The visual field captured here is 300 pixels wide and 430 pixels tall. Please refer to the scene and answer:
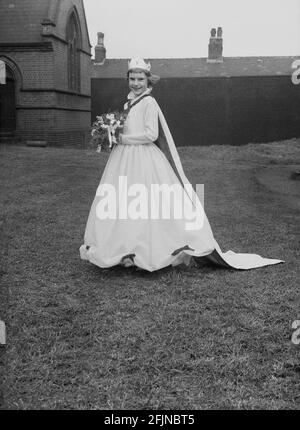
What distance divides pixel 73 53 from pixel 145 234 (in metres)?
18.0

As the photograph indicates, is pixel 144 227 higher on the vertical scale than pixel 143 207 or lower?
lower

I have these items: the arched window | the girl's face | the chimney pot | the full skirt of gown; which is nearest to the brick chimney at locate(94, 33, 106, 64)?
the chimney pot

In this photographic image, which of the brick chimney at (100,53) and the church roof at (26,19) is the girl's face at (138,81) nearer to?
the church roof at (26,19)

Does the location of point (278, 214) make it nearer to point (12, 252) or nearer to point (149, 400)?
point (12, 252)

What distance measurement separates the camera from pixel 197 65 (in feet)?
97.3

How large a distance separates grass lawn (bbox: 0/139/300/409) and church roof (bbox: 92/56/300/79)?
22344 millimetres

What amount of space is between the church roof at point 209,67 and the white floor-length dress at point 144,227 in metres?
23.5

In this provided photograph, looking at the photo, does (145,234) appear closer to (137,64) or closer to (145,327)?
(145,327)

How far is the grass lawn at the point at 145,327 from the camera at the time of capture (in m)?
3.02

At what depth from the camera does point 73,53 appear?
21.3 meters

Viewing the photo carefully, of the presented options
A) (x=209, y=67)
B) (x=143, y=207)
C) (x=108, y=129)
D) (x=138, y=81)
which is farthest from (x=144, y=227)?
(x=209, y=67)

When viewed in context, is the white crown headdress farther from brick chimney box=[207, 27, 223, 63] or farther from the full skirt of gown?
brick chimney box=[207, 27, 223, 63]

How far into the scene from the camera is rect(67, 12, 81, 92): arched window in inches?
824

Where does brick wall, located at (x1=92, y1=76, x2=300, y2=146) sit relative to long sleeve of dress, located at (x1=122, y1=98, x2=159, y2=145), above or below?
above
